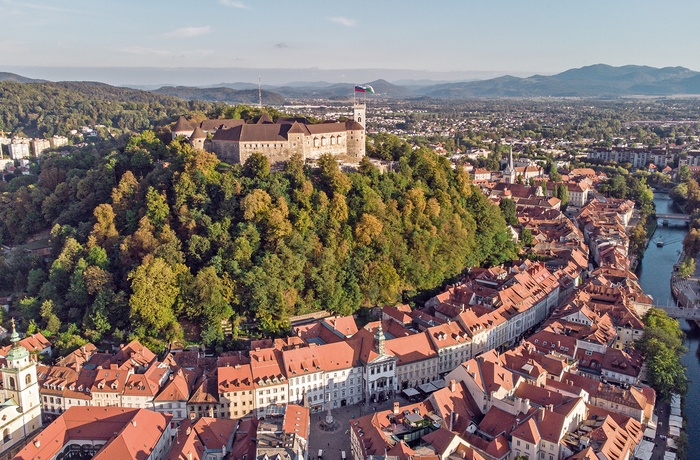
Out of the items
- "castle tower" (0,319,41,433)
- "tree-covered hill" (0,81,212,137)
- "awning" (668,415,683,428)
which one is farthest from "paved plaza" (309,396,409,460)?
"tree-covered hill" (0,81,212,137)

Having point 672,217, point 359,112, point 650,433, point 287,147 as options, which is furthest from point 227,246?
point 672,217

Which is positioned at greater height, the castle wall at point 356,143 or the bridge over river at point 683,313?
the castle wall at point 356,143

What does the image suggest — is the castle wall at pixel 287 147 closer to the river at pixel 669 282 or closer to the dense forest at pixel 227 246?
the dense forest at pixel 227 246

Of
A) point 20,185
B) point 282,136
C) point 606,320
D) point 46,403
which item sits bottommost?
point 46,403

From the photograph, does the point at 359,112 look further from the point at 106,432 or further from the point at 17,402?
the point at 17,402

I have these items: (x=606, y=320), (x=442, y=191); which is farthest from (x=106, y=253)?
(x=606, y=320)

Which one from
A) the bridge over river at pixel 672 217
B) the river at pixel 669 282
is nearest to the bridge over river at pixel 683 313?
the river at pixel 669 282

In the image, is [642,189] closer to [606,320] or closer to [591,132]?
[606,320]
